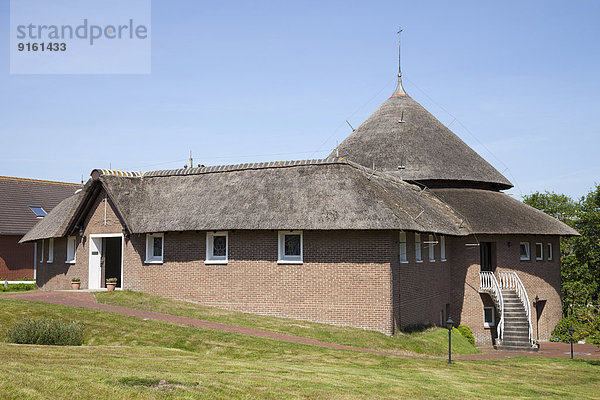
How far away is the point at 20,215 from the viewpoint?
4391 cm

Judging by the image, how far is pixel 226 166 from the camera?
2834cm

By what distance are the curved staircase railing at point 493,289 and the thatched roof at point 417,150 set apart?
5.56 m

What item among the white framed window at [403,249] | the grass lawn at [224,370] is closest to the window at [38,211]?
the grass lawn at [224,370]

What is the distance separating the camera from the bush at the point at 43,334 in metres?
15.3

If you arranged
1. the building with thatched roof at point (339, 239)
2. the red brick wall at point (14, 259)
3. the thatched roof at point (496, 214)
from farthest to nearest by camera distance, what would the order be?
the red brick wall at point (14, 259) < the thatched roof at point (496, 214) < the building with thatched roof at point (339, 239)

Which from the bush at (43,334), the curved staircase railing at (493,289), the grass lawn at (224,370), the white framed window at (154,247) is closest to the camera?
the grass lawn at (224,370)

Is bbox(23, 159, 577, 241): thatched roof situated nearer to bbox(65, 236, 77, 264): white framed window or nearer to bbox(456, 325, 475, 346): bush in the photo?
bbox(65, 236, 77, 264): white framed window

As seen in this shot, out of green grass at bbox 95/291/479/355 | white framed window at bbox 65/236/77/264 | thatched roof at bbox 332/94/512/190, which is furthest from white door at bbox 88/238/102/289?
thatched roof at bbox 332/94/512/190

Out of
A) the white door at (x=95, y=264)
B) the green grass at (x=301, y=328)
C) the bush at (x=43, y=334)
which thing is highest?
the white door at (x=95, y=264)

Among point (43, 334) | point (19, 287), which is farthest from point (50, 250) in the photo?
point (43, 334)

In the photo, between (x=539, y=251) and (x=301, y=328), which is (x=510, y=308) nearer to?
(x=539, y=251)

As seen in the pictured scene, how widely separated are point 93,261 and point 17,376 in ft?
67.4

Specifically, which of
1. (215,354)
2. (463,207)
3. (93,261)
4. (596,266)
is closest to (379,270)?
(215,354)

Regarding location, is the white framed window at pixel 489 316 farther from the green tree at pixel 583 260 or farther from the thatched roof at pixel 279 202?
the green tree at pixel 583 260
